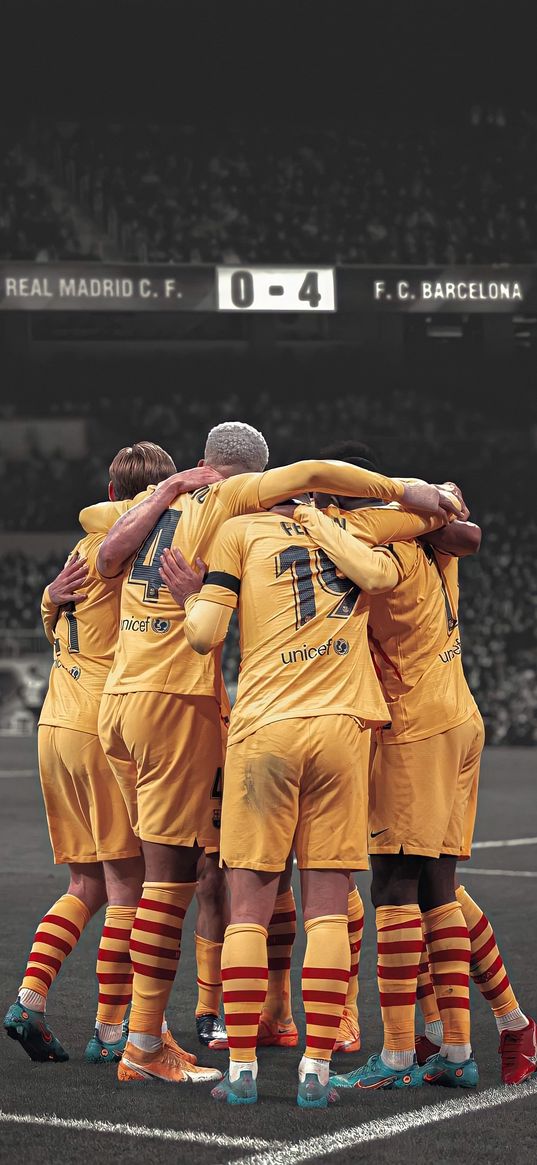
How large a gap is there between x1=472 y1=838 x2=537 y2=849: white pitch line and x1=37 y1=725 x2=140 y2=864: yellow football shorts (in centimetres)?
491

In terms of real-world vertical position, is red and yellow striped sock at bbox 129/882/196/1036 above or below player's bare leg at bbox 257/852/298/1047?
above

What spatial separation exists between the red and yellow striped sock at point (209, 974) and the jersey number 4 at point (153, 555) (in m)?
1.15

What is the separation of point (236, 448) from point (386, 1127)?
5.88ft

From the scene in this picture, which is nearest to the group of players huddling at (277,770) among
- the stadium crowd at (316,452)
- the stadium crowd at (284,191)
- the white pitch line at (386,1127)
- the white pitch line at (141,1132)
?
the white pitch line at (386,1127)

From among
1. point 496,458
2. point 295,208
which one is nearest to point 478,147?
point 295,208

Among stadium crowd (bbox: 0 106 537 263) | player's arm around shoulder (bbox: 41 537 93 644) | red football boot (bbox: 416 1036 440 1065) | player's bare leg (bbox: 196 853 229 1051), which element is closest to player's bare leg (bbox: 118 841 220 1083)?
player's bare leg (bbox: 196 853 229 1051)

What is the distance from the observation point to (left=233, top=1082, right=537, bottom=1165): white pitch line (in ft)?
9.27

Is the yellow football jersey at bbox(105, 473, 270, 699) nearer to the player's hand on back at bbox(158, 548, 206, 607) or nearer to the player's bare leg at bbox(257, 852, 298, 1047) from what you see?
the player's hand on back at bbox(158, 548, 206, 607)

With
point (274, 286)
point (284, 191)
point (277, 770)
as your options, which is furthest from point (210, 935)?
point (284, 191)

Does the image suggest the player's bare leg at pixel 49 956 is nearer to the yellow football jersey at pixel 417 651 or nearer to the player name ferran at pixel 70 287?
the yellow football jersey at pixel 417 651

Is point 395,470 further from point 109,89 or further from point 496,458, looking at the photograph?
point 109,89

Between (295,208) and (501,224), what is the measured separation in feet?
9.18

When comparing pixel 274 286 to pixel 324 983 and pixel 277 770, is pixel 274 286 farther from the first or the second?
pixel 324 983

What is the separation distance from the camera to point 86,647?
4043mm
